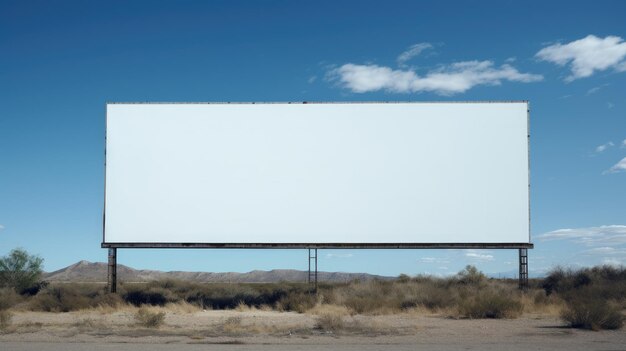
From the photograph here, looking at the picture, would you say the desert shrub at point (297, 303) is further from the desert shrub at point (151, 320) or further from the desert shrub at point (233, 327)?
the desert shrub at point (151, 320)

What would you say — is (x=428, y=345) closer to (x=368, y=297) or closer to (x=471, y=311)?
(x=471, y=311)

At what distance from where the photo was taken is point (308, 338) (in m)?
17.6

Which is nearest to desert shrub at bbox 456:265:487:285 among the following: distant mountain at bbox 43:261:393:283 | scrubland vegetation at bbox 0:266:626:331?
scrubland vegetation at bbox 0:266:626:331

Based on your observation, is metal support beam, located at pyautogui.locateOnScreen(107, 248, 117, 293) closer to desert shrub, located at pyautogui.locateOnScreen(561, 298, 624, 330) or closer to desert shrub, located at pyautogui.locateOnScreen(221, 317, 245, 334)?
desert shrub, located at pyautogui.locateOnScreen(221, 317, 245, 334)

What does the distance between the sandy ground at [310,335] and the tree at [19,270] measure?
14868 mm

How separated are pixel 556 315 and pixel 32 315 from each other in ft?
62.6

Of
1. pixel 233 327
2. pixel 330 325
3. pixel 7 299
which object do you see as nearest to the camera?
pixel 330 325

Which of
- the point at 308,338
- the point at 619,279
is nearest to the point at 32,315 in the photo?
the point at 308,338

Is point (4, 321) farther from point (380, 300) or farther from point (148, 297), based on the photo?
point (380, 300)

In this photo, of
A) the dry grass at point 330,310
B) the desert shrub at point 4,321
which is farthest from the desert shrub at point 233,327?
the desert shrub at point 4,321

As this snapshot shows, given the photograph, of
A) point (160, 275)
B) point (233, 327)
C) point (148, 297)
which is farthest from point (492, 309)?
point (160, 275)

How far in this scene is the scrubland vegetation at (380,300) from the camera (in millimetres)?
20847

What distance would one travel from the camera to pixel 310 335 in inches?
721

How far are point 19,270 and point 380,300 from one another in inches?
858
